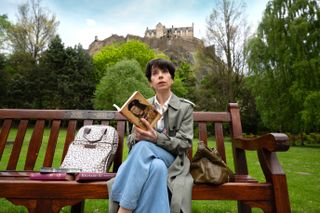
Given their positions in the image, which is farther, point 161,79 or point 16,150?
point 16,150

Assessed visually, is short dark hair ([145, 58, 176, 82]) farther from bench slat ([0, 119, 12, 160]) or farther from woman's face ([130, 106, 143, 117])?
bench slat ([0, 119, 12, 160])

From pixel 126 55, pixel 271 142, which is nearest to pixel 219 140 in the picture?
pixel 271 142

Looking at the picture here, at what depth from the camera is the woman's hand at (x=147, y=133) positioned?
2.20 m

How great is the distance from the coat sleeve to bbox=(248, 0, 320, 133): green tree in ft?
55.2

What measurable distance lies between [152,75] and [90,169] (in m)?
1.08

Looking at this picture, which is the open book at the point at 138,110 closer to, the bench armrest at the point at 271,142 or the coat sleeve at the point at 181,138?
the coat sleeve at the point at 181,138

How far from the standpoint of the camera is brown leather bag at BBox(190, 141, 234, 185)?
210 cm

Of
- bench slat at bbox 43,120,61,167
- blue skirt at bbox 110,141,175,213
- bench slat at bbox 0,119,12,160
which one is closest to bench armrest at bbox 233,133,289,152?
blue skirt at bbox 110,141,175,213

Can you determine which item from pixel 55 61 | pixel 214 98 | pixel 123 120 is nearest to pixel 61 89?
pixel 55 61

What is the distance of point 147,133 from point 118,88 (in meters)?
26.5

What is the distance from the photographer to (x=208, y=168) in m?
2.17

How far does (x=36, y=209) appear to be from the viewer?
2086 mm

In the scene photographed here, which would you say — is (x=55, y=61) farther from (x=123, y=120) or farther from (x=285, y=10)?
(x=123, y=120)

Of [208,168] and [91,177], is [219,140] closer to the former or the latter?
[208,168]
